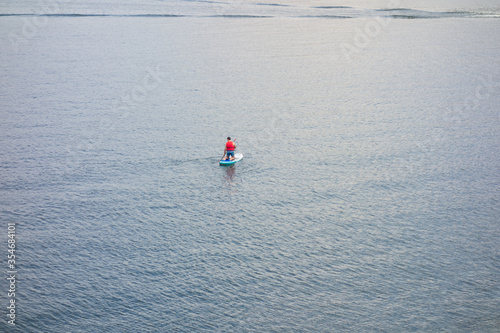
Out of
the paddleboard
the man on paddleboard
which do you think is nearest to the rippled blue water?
the paddleboard

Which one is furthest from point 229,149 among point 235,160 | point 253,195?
point 253,195

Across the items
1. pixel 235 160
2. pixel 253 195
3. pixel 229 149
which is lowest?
pixel 253 195

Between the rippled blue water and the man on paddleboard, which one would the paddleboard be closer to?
the man on paddleboard

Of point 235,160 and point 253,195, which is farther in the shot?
point 235,160

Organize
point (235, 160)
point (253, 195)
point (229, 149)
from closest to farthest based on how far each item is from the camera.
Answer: point (253, 195) < point (229, 149) < point (235, 160)

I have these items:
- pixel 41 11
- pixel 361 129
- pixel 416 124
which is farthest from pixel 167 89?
pixel 41 11

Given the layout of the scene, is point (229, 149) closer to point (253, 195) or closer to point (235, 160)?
point (235, 160)

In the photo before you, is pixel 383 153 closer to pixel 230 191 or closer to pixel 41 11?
pixel 230 191

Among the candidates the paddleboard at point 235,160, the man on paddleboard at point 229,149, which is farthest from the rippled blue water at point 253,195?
the man on paddleboard at point 229,149

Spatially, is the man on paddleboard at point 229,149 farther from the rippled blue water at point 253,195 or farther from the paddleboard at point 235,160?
the rippled blue water at point 253,195
